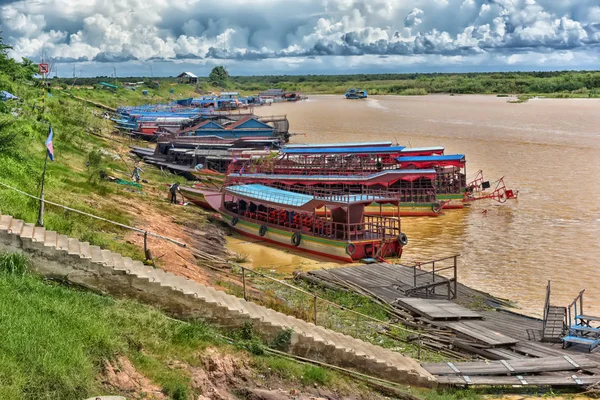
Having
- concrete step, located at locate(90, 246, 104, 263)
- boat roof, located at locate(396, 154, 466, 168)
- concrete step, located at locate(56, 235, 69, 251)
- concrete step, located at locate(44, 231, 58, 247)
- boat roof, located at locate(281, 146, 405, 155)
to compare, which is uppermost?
concrete step, located at locate(44, 231, 58, 247)

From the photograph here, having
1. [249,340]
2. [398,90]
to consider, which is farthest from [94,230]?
[398,90]

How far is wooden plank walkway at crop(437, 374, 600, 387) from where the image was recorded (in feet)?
38.5

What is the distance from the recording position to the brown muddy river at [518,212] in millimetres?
23406

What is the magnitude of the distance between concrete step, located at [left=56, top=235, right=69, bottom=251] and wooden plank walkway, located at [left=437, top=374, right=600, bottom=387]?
Answer: 7.03 metres

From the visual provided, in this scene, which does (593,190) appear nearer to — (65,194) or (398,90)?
(65,194)

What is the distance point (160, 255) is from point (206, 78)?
15448cm

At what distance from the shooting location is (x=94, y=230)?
16.4m

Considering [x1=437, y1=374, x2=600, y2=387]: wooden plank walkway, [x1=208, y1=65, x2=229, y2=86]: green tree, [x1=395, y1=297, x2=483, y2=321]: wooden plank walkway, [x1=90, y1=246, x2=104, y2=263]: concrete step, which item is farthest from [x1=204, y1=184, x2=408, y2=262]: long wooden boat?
[x1=208, y1=65, x2=229, y2=86]: green tree

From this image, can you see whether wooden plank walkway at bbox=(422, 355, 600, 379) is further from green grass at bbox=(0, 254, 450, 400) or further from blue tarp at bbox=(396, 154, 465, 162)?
blue tarp at bbox=(396, 154, 465, 162)

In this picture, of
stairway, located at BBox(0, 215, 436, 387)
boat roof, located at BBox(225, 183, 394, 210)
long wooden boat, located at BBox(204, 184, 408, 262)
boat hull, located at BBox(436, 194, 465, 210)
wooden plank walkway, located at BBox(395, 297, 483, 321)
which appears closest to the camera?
stairway, located at BBox(0, 215, 436, 387)

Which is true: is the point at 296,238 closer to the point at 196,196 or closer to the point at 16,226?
the point at 196,196

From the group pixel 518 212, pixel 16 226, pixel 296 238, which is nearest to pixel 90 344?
pixel 16 226

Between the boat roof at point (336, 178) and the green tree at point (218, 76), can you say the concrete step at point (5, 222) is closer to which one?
the boat roof at point (336, 178)

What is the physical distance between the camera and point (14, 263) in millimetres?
11094
